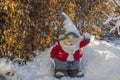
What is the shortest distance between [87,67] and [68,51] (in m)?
0.45

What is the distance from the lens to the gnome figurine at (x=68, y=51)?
182 inches

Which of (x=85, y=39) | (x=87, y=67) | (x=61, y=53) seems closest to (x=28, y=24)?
(x=61, y=53)

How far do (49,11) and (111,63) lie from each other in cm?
126

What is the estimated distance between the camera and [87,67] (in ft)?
16.1

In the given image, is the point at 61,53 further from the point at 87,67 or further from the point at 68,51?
the point at 87,67

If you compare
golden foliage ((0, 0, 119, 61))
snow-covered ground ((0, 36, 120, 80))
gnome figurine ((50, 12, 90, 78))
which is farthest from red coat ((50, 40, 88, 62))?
golden foliage ((0, 0, 119, 61))

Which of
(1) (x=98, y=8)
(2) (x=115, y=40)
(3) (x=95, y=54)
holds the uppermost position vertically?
(1) (x=98, y=8)

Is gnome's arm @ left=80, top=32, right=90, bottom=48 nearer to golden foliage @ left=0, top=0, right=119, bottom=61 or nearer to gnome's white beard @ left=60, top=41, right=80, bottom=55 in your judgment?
gnome's white beard @ left=60, top=41, right=80, bottom=55

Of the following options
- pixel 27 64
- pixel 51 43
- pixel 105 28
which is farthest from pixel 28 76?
pixel 105 28

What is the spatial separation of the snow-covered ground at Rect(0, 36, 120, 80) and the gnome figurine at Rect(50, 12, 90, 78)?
144 mm

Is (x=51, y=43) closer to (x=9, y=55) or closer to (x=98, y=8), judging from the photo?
(x=9, y=55)

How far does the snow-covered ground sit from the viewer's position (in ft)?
15.2

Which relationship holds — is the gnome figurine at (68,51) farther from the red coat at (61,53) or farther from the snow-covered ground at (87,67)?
the snow-covered ground at (87,67)

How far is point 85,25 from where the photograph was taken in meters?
6.02
